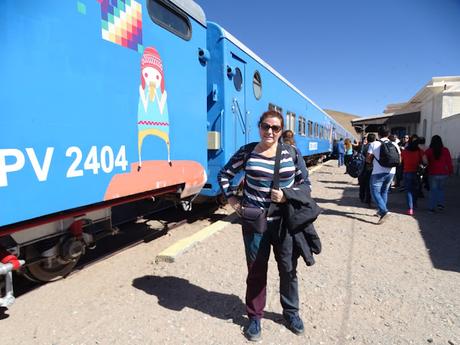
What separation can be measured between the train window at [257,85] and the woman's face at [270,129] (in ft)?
15.9

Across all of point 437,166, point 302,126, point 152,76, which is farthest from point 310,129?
point 152,76

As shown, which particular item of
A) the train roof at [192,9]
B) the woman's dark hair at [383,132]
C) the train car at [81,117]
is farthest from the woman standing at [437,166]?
the train car at [81,117]

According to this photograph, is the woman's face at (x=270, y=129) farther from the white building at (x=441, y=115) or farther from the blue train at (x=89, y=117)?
the white building at (x=441, y=115)

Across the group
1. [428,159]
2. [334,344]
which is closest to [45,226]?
[334,344]

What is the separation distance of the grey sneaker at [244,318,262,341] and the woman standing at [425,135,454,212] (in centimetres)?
609

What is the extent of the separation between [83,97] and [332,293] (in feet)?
9.79

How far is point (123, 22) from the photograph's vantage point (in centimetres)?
364

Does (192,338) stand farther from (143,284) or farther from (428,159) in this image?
(428,159)

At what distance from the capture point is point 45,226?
10.8 ft

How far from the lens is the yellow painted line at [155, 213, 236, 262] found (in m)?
A: 4.55

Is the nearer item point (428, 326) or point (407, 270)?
point (428, 326)

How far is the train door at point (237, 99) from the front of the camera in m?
6.26

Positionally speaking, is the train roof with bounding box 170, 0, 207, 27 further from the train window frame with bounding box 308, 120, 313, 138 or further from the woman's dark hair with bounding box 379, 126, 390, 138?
the train window frame with bounding box 308, 120, 313, 138

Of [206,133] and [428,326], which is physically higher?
[206,133]
